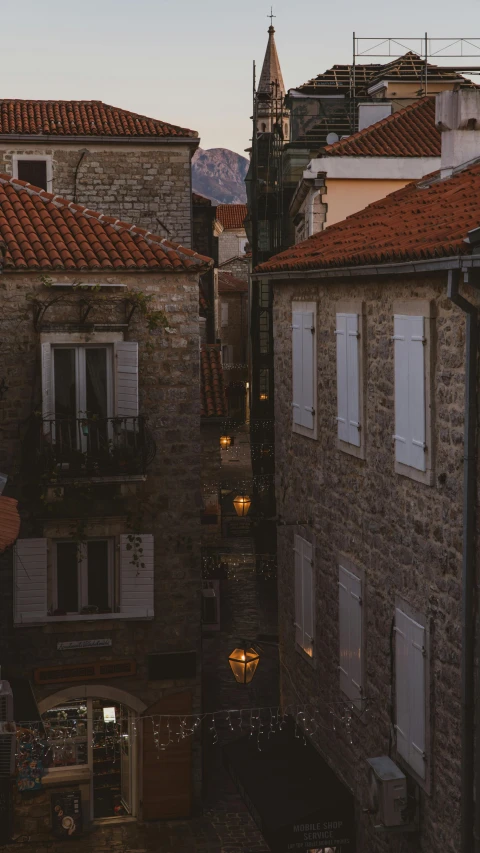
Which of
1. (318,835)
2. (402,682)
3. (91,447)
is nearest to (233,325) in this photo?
(91,447)

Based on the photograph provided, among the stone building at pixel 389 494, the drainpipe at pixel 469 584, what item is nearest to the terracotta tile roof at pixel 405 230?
the stone building at pixel 389 494

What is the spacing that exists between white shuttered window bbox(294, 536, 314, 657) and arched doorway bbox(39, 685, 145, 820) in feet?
10.6

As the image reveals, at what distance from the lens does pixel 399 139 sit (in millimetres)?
22562

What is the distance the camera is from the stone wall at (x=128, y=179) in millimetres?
24812

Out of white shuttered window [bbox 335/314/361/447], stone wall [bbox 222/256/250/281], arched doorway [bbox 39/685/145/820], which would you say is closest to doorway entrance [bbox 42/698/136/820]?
arched doorway [bbox 39/685/145/820]

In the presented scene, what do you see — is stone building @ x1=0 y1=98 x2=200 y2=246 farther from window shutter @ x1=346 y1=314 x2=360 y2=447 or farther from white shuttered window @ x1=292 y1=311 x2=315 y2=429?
window shutter @ x1=346 y1=314 x2=360 y2=447

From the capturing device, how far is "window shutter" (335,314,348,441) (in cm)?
1304

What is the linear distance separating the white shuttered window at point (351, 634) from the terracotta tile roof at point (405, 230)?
3700 millimetres

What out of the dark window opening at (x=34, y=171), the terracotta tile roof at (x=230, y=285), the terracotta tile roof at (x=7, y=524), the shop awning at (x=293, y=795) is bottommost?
the shop awning at (x=293, y=795)

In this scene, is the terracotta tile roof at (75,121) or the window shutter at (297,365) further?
the terracotta tile roof at (75,121)

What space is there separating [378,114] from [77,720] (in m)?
16.1

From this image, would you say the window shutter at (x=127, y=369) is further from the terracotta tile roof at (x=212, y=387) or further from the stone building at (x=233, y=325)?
the stone building at (x=233, y=325)

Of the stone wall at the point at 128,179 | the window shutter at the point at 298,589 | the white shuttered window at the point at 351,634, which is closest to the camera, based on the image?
the white shuttered window at the point at 351,634

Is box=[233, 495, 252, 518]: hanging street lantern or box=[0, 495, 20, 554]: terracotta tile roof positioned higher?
box=[0, 495, 20, 554]: terracotta tile roof
